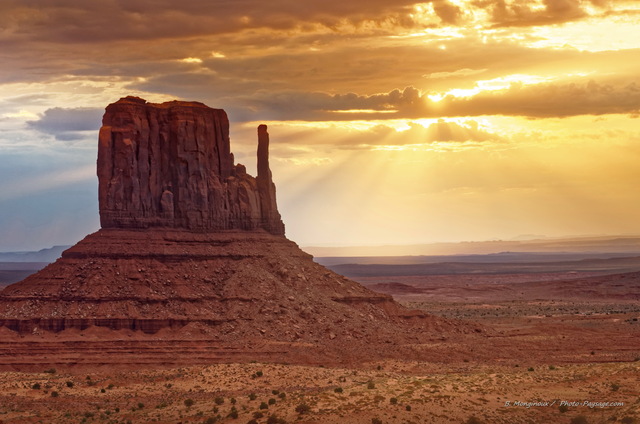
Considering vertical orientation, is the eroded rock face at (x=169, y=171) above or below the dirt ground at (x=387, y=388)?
above

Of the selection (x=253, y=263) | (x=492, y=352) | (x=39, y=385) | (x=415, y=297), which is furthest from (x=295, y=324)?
(x=415, y=297)

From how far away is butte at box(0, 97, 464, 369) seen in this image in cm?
8912

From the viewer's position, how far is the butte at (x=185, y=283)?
89.1 meters

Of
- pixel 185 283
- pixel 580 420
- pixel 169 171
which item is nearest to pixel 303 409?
pixel 580 420

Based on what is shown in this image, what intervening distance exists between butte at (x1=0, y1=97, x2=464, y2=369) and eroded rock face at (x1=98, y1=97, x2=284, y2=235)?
0.10 metres

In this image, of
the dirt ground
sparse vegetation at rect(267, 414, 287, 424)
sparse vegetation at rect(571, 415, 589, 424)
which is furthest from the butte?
sparse vegetation at rect(571, 415, 589, 424)

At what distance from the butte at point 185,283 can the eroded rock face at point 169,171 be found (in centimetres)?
10

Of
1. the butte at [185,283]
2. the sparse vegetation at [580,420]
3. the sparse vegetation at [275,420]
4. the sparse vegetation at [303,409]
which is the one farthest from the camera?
the butte at [185,283]

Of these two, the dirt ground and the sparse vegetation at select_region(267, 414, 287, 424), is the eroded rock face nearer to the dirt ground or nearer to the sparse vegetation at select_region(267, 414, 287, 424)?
the dirt ground

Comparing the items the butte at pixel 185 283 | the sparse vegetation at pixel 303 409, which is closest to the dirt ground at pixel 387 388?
the sparse vegetation at pixel 303 409

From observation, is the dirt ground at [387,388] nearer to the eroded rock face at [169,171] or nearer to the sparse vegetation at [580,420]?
the sparse vegetation at [580,420]

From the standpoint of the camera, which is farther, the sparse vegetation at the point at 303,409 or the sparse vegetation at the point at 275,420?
the sparse vegetation at the point at 303,409

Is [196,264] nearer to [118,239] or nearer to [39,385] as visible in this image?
[118,239]

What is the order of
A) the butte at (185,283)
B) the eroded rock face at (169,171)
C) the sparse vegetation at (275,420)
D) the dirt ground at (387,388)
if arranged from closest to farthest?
1. the sparse vegetation at (275,420)
2. the dirt ground at (387,388)
3. the butte at (185,283)
4. the eroded rock face at (169,171)
